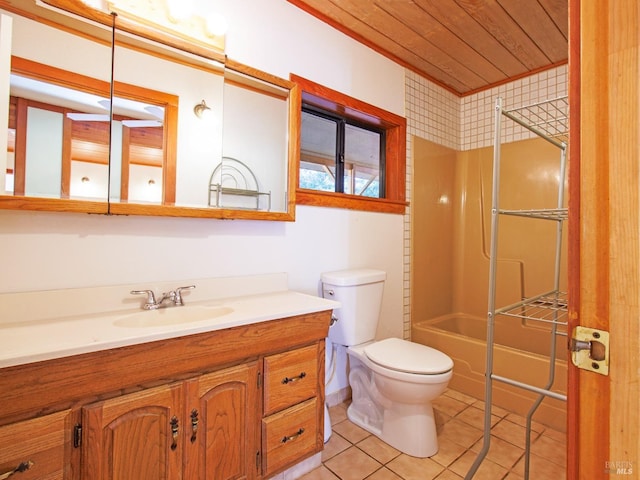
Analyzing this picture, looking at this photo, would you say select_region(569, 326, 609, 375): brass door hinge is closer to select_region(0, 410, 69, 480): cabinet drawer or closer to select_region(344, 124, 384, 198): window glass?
select_region(0, 410, 69, 480): cabinet drawer

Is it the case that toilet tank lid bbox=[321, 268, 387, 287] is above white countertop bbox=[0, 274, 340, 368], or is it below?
above

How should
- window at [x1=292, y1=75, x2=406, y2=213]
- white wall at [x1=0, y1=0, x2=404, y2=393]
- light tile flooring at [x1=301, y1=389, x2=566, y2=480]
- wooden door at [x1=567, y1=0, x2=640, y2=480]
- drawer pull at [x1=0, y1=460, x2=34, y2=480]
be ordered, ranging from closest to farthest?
1. wooden door at [x1=567, y1=0, x2=640, y2=480]
2. drawer pull at [x1=0, y1=460, x2=34, y2=480]
3. white wall at [x1=0, y1=0, x2=404, y2=393]
4. light tile flooring at [x1=301, y1=389, x2=566, y2=480]
5. window at [x1=292, y1=75, x2=406, y2=213]

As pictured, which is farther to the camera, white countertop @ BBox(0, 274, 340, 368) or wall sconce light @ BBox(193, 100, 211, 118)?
wall sconce light @ BBox(193, 100, 211, 118)

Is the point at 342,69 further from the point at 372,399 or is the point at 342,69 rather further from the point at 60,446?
the point at 60,446

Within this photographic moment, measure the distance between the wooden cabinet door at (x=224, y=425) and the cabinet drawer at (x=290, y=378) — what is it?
5cm

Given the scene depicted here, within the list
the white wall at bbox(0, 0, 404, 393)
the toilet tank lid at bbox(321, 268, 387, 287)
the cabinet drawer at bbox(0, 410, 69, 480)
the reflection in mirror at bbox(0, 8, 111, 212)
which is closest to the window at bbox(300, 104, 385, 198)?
the white wall at bbox(0, 0, 404, 393)

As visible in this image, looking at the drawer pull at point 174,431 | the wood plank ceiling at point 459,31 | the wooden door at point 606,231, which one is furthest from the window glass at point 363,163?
the wooden door at point 606,231

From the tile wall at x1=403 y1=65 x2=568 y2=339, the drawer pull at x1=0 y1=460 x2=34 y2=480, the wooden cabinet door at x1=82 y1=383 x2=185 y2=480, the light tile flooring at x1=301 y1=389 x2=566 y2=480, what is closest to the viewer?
the drawer pull at x1=0 y1=460 x2=34 y2=480

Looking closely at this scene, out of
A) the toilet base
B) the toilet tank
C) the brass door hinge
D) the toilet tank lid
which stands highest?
the brass door hinge

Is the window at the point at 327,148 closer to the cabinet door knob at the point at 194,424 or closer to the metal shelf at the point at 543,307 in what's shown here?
the metal shelf at the point at 543,307

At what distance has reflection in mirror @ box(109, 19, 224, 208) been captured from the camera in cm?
132

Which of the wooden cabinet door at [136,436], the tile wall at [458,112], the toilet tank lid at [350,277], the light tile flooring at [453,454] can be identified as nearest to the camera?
the wooden cabinet door at [136,436]

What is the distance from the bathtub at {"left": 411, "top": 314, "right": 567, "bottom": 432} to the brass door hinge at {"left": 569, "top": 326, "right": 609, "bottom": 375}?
5.88ft

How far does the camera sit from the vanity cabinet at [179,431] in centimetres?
93
